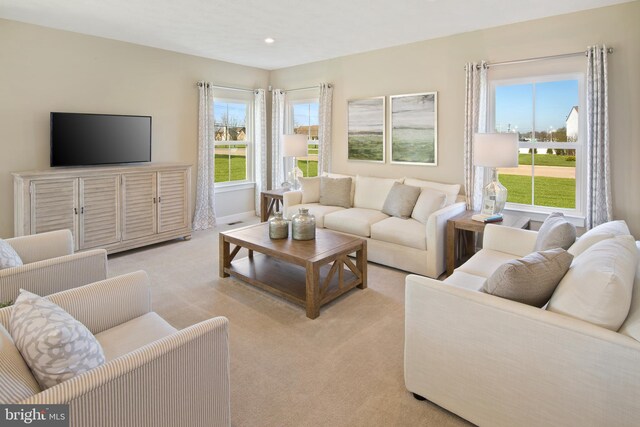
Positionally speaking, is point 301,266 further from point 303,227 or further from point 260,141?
point 260,141

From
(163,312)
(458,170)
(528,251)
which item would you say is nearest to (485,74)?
(458,170)

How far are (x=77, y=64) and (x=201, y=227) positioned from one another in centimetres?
262

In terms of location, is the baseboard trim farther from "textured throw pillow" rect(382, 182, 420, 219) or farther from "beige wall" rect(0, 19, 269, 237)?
"textured throw pillow" rect(382, 182, 420, 219)

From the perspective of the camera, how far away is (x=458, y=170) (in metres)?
4.62

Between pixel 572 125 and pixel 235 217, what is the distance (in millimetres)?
4932

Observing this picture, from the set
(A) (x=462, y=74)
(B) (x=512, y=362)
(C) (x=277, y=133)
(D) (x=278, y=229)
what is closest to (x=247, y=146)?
(C) (x=277, y=133)

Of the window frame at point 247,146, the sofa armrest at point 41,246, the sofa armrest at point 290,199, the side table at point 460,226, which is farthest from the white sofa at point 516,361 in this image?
the window frame at point 247,146

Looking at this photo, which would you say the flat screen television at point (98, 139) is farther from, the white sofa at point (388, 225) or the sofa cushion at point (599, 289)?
the sofa cushion at point (599, 289)

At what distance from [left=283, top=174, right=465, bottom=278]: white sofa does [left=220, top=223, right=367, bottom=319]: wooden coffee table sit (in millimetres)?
611

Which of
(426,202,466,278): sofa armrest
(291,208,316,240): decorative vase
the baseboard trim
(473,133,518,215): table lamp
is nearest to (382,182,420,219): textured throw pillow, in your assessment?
(426,202,466,278): sofa armrest

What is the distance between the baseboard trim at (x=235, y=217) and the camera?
249 inches

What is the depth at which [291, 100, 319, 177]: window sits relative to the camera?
6.35 m

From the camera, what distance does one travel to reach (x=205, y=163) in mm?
5801

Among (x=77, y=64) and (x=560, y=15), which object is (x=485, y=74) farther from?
(x=77, y=64)
